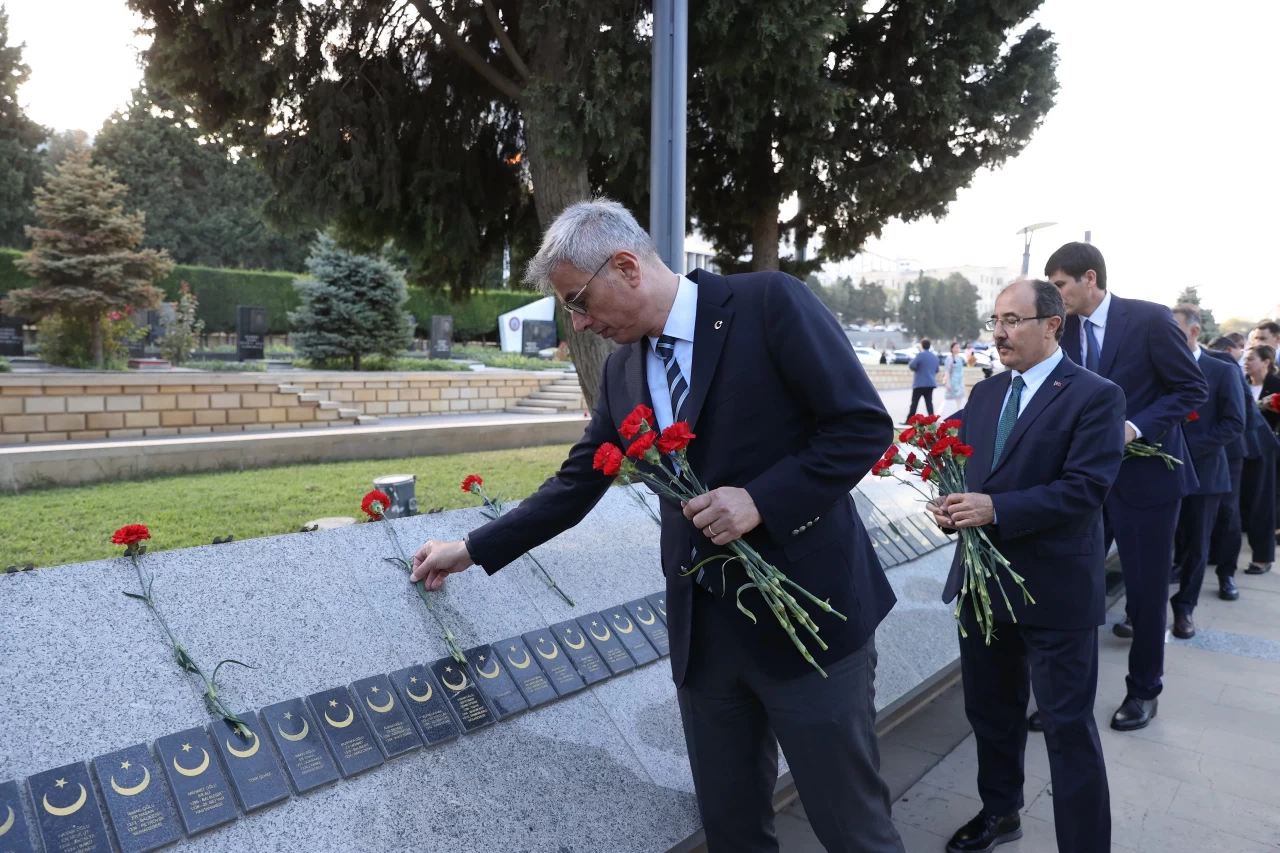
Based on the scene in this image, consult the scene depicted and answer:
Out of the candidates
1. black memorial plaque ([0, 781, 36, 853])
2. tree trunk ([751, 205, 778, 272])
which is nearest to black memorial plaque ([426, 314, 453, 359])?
tree trunk ([751, 205, 778, 272])

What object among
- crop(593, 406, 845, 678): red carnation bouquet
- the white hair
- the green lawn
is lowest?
the green lawn

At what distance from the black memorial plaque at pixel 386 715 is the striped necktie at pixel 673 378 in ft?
3.74

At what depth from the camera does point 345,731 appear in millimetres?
2174

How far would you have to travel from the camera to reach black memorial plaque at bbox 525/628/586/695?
2.68 m

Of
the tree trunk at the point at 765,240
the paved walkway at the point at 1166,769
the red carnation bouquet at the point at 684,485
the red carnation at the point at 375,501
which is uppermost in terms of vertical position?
the tree trunk at the point at 765,240

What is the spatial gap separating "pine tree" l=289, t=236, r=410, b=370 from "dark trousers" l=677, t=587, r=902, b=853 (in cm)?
1693

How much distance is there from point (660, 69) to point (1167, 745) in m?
3.92

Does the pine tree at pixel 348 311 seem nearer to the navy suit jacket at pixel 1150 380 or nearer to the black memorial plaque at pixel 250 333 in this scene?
the black memorial plaque at pixel 250 333

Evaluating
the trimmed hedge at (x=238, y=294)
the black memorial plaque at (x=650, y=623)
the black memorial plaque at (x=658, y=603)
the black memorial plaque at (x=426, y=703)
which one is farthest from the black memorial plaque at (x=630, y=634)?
the trimmed hedge at (x=238, y=294)

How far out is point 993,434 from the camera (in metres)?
2.70

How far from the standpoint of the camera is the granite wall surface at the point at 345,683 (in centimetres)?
194

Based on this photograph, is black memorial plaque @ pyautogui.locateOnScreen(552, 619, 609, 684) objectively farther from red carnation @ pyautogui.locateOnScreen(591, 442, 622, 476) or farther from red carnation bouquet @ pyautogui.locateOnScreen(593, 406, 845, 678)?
red carnation @ pyautogui.locateOnScreen(591, 442, 622, 476)

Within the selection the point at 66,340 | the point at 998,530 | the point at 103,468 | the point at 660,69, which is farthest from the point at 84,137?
the point at 998,530

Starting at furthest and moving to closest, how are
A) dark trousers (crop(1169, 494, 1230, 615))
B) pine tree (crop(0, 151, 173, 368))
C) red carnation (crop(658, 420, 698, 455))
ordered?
pine tree (crop(0, 151, 173, 368)) < dark trousers (crop(1169, 494, 1230, 615)) < red carnation (crop(658, 420, 698, 455))
